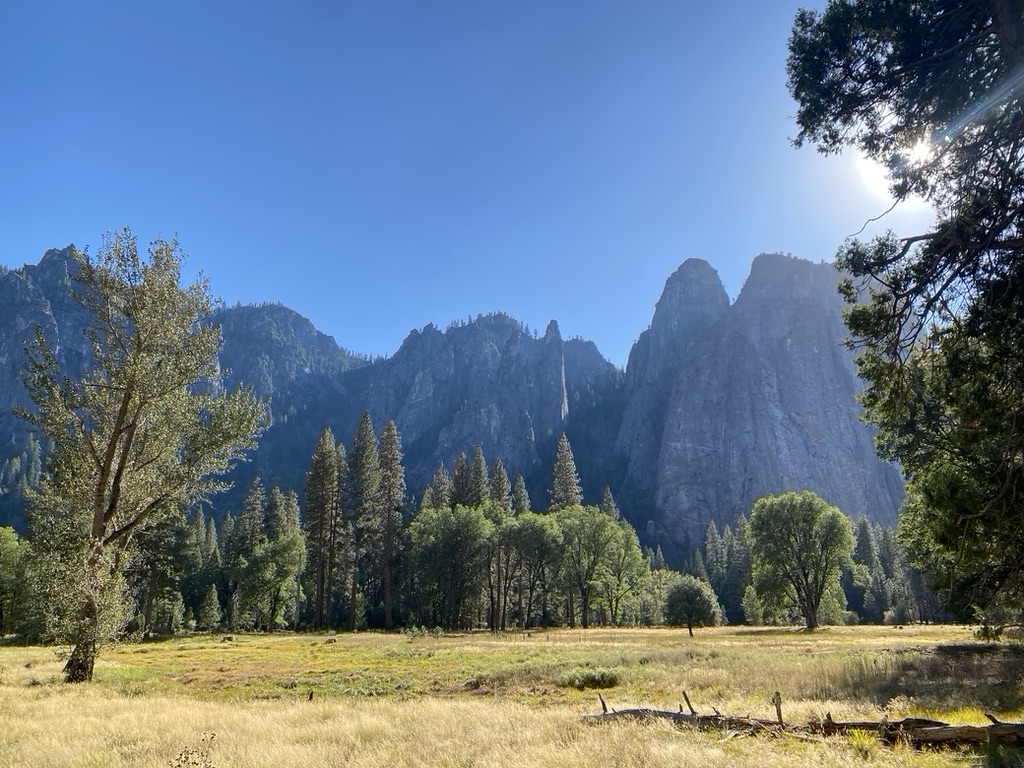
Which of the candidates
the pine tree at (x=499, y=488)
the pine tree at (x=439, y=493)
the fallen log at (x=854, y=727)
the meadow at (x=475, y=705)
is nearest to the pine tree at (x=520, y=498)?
the pine tree at (x=499, y=488)

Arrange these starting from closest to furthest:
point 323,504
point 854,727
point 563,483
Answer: point 854,727, point 323,504, point 563,483

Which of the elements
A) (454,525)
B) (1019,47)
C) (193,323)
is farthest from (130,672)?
(454,525)

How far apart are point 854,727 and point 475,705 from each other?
882 centimetres

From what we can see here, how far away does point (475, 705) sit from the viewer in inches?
596

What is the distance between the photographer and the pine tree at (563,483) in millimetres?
81188

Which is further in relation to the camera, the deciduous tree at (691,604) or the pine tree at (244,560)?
the pine tree at (244,560)

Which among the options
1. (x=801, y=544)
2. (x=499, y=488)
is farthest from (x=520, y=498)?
(x=801, y=544)

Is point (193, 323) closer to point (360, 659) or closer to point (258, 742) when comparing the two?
point (258, 742)

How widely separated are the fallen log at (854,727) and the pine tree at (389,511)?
5222cm

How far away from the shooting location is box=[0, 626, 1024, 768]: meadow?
930 centimetres

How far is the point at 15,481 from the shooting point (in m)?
186

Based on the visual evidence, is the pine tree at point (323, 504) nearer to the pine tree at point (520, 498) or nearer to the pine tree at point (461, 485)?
the pine tree at point (461, 485)

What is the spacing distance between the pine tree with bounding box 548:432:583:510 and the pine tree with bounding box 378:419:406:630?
22.8 metres

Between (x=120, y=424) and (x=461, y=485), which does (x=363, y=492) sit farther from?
(x=120, y=424)
